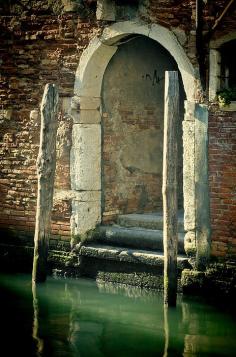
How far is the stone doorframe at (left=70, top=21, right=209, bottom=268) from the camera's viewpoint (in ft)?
24.7

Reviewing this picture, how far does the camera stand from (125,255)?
8.08 metres

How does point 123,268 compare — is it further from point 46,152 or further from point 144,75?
point 144,75

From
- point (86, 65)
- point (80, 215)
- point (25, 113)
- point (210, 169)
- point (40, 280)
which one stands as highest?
point (86, 65)

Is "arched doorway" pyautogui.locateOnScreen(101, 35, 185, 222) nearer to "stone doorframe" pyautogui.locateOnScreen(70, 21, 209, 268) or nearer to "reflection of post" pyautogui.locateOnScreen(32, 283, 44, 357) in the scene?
"stone doorframe" pyautogui.locateOnScreen(70, 21, 209, 268)

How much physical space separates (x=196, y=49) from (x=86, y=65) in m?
1.55

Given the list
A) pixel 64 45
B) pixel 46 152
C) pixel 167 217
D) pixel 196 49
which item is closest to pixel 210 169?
pixel 167 217

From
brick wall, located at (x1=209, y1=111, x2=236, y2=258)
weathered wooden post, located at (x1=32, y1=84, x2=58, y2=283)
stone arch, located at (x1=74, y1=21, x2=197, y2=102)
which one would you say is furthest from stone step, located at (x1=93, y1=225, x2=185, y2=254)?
stone arch, located at (x1=74, y1=21, x2=197, y2=102)

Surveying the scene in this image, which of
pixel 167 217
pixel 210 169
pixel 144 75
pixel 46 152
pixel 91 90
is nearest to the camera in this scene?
pixel 167 217

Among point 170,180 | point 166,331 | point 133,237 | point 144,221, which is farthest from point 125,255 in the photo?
point 166,331

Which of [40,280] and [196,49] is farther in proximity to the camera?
[40,280]

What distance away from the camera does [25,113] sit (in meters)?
8.84

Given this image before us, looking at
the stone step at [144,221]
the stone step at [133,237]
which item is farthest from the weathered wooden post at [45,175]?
the stone step at [144,221]

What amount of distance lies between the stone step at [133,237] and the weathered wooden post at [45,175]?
2.93 ft

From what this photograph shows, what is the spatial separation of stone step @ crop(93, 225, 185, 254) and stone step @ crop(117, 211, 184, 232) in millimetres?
106
